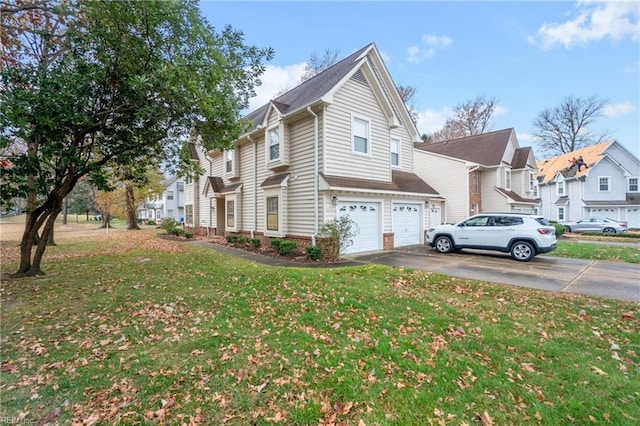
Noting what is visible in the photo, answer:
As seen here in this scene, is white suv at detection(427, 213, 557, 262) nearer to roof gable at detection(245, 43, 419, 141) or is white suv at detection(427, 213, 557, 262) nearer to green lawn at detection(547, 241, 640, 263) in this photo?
green lawn at detection(547, 241, 640, 263)

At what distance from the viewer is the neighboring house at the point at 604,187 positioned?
29.6m

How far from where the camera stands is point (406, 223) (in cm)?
1475

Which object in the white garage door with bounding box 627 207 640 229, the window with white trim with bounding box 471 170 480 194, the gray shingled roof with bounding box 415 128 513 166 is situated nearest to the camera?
the window with white trim with bounding box 471 170 480 194

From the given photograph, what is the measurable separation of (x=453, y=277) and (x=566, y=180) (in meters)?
34.6

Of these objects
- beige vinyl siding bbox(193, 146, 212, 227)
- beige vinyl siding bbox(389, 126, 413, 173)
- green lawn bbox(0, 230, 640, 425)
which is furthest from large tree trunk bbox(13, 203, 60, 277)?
beige vinyl siding bbox(389, 126, 413, 173)

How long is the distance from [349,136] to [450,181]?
39.0 ft

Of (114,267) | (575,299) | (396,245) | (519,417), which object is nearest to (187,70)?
(114,267)

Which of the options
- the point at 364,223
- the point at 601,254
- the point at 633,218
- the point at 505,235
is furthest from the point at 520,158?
the point at 364,223

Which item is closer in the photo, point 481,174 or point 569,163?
point 481,174

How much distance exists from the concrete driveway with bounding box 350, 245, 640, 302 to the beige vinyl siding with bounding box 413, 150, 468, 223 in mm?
8383

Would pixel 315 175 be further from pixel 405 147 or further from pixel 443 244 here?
pixel 405 147

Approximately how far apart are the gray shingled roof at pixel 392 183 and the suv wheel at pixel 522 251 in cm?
493

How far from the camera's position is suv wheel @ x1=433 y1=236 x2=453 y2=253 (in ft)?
41.7

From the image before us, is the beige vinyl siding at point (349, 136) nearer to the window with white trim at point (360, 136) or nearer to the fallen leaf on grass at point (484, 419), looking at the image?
the window with white trim at point (360, 136)
